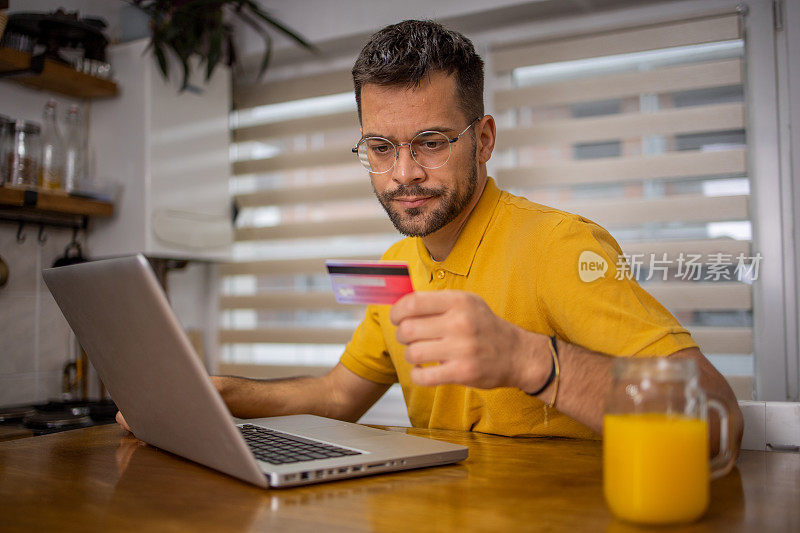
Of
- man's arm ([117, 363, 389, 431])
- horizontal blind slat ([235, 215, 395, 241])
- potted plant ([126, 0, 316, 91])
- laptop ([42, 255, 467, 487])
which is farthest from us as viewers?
horizontal blind slat ([235, 215, 395, 241])

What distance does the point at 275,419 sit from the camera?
1198mm

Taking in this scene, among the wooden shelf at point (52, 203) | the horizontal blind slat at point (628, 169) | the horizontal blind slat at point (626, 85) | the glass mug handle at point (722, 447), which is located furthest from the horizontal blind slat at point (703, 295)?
the wooden shelf at point (52, 203)

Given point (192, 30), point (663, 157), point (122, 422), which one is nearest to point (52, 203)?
point (192, 30)

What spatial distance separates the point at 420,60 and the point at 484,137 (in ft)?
0.79

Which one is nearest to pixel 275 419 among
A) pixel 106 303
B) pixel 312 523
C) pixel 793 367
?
pixel 106 303

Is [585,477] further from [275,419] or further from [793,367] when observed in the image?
[793,367]

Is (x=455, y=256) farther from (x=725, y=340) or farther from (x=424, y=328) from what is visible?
(x=725, y=340)

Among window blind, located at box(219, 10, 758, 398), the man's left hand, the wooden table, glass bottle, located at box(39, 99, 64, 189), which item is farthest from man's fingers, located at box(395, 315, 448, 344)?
glass bottle, located at box(39, 99, 64, 189)

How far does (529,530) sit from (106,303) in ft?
1.82

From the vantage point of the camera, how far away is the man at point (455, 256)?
1.07 meters

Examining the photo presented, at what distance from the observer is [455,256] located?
52.9 inches

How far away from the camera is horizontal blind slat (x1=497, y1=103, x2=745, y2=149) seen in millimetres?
2066

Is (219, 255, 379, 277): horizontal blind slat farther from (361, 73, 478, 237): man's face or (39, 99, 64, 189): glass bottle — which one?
(361, 73, 478, 237): man's face

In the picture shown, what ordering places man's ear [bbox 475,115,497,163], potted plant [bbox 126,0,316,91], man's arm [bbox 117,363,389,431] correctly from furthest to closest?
potted plant [bbox 126,0,316,91] < man's ear [bbox 475,115,497,163] < man's arm [bbox 117,363,389,431]
